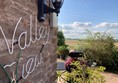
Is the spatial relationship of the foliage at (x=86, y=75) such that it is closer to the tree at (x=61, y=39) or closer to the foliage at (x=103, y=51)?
the foliage at (x=103, y=51)

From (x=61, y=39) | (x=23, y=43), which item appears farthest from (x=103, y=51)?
(x=23, y=43)

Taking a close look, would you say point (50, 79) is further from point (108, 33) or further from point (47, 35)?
point (108, 33)

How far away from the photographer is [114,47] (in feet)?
34.4

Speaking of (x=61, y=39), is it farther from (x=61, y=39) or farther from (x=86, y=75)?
(x=86, y=75)

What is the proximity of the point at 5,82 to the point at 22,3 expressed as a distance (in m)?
0.59

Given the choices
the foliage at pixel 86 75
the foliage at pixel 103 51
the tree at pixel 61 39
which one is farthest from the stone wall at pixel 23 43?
the tree at pixel 61 39

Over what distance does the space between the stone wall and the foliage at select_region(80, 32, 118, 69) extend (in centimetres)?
813

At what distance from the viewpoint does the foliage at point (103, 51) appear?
33.4 feet

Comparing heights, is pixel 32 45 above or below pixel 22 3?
below

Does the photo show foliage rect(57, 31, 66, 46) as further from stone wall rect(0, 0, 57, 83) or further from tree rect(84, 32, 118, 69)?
stone wall rect(0, 0, 57, 83)

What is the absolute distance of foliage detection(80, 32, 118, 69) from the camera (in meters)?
10.2

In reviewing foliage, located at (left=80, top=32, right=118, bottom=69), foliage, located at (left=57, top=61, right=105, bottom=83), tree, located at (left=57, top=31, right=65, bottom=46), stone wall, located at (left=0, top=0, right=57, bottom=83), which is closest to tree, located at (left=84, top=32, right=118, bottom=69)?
foliage, located at (left=80, top=32, right=118, bottom=69)

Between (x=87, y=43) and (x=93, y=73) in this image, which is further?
(x=87, y=43)

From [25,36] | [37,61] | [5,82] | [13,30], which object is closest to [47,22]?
[37,61]
